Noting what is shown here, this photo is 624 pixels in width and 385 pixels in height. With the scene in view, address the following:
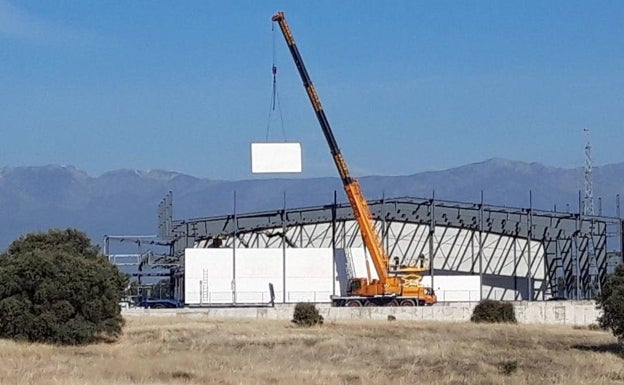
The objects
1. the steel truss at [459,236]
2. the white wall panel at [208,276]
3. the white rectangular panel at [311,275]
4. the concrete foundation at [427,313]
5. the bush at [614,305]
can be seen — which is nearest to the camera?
the bush at [614,305]

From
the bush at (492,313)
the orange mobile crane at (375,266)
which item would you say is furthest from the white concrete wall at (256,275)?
the bush at (492,313)

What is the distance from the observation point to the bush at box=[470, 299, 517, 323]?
65.4m

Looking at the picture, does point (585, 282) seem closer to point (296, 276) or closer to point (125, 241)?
point (296, 276)

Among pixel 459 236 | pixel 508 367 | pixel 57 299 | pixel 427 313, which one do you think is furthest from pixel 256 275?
pixel 508 367

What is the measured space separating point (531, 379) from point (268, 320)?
35361 mm

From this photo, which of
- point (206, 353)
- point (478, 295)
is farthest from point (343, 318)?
point (206, 353)

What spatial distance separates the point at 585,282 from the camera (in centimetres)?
8756

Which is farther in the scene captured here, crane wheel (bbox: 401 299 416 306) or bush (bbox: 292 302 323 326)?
crane wheel (bbox: 401 299 416 306)

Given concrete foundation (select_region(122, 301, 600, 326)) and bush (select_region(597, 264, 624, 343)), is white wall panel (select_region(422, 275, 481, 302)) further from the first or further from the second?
bush (select_region(597, 264, 624, 343))

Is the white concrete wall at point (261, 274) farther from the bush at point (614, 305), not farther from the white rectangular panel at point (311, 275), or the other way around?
the bush at point (614, 305)

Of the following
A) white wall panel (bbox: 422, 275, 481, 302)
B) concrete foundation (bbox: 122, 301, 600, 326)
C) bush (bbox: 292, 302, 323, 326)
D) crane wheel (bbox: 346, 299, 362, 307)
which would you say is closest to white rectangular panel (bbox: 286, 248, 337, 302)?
crane wheel (bbox: 346, 299, 362, 307)

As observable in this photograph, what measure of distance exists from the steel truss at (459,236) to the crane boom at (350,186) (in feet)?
12.1

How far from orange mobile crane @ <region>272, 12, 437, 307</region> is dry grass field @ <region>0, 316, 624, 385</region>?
675 inches

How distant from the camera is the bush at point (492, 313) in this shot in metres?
65.4
